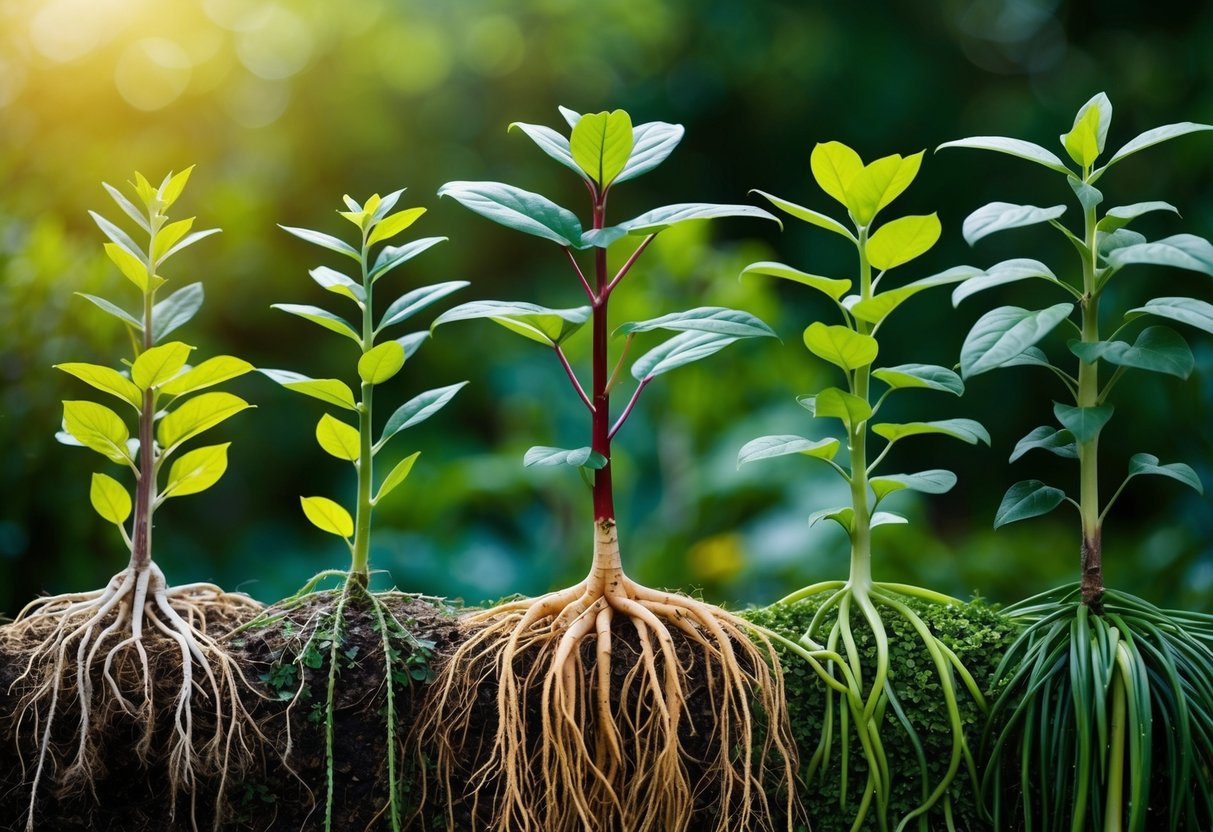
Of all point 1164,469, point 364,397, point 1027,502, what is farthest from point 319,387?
point 1164,469

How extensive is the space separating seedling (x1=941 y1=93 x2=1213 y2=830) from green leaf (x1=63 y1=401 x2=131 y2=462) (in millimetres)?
721

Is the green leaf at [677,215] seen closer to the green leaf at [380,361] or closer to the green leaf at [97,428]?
the green leaf at [380,361]

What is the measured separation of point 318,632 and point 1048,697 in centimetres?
60

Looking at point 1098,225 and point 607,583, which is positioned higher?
point 1098,225

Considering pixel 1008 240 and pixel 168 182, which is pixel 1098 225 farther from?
pixel 1008 240

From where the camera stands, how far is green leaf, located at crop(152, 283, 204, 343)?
3.19 ft

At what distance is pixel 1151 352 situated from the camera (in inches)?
33.5

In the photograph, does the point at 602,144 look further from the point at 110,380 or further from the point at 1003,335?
the point at 110,380

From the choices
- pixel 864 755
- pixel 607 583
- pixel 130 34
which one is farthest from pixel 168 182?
pixel 130 34

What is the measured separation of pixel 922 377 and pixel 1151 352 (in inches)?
6.9

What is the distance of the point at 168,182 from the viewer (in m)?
0.96

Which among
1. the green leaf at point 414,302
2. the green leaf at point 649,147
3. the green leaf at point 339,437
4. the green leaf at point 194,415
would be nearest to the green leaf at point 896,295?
the green leaf at point 649,147

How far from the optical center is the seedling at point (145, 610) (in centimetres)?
85

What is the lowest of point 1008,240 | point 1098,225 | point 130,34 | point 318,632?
point 318,632
